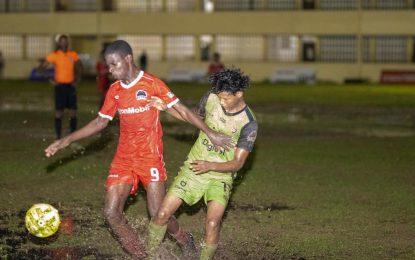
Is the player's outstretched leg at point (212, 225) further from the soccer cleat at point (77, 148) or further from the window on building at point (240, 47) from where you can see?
the window on building at point (240, 47)

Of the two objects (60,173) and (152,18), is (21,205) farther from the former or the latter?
(152,18)

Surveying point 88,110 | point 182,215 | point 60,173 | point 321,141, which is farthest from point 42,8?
point 182,215

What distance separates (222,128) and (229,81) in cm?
46

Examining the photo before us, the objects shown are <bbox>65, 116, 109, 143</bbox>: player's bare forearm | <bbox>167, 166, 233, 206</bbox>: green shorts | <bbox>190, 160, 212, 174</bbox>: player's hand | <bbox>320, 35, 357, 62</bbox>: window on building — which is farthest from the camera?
<bbox>320, 35, 357, 62</bbox>: window on building

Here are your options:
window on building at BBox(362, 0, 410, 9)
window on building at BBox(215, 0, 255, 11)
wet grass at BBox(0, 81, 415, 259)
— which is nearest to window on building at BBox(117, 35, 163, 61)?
window on building at BBox(215, 0, 255, 11)

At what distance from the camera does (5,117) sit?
25672mm

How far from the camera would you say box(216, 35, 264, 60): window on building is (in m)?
60.9

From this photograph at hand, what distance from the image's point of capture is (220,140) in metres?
7.70

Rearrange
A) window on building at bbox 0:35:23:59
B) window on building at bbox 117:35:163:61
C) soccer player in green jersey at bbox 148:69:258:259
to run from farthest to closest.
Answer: window on building at bbox 0:35:23:59 < window on building at bbox 117:35:163:61 < soccer player in green jersey at bbox 148:69:258:259

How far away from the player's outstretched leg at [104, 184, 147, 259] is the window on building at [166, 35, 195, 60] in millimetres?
54093

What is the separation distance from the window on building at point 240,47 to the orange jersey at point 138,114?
52.9 m

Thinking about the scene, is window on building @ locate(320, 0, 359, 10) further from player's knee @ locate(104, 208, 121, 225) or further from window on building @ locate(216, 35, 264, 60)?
player's knee @ locate(104, 208, 121, 225)

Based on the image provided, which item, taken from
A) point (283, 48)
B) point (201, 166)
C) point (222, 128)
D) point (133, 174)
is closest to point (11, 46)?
point (283, 48)

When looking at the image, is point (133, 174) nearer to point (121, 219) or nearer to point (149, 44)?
point (121, 219)
